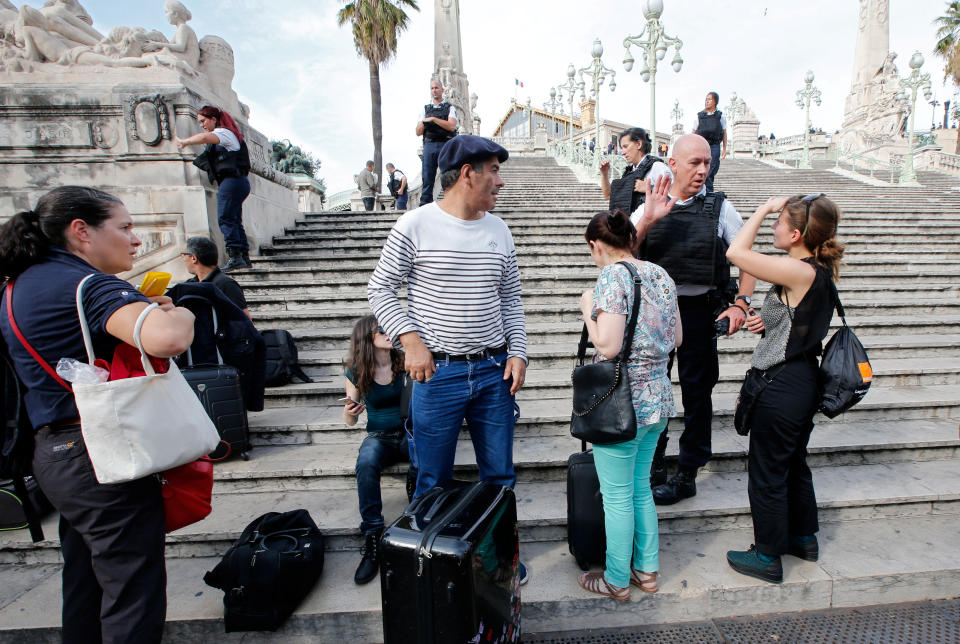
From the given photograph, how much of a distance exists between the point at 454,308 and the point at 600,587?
1.64 m

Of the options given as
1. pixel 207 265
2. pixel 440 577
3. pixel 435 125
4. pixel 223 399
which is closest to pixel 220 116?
pixel 207 265

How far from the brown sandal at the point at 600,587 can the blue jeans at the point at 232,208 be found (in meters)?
5.81

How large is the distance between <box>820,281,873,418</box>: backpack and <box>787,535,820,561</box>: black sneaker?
0.86 meters

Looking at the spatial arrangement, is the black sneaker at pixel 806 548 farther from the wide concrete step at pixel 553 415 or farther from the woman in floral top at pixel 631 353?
the wide concrete step at pixel 553 415

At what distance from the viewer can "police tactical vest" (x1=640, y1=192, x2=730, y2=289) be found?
2762 millimetres

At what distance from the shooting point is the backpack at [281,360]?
4582 millimetres

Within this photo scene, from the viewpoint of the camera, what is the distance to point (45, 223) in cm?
165

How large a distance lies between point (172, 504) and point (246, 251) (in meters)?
5.43

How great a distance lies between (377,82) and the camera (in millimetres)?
19297

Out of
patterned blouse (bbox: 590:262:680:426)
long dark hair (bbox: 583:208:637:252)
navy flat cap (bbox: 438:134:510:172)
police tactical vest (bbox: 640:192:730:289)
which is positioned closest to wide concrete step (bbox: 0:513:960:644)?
patterned blouse (bbox: 590:262:680:426)

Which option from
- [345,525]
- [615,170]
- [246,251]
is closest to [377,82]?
[615,170]

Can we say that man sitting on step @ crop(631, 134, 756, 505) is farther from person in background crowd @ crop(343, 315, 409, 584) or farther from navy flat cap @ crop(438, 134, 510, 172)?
person in background crowd @ crop(343, 315, 409, 584)

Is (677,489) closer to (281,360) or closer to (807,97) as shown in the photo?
(281,360)

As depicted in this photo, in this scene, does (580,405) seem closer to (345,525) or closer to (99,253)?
(345,525)
